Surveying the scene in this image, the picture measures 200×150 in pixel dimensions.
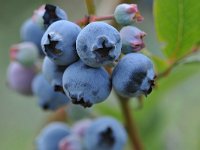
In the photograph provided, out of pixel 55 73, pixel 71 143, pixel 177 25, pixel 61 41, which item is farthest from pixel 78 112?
pixel 61 41

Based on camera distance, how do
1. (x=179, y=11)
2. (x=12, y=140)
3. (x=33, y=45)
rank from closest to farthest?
1. (x=179, y=11)
2. (x=33, y=45)
3. (x=12, y=140)

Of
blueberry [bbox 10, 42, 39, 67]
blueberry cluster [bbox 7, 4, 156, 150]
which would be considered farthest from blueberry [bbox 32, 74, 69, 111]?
blueberry cluster [bbox 7, 4, 156, 150]

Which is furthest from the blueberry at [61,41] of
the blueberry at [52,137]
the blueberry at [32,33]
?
the blueberry at [52,137]

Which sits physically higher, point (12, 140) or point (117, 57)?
point (117, 57)

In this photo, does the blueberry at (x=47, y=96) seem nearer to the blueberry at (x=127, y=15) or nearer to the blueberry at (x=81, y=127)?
the blueberry at (x=81, y=127)

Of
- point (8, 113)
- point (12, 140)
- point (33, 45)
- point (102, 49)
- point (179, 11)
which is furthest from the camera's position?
point (8, 113)

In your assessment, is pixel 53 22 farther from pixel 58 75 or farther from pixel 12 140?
pixel 12 140

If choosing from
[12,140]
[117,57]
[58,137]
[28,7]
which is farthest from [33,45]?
[28,7]
